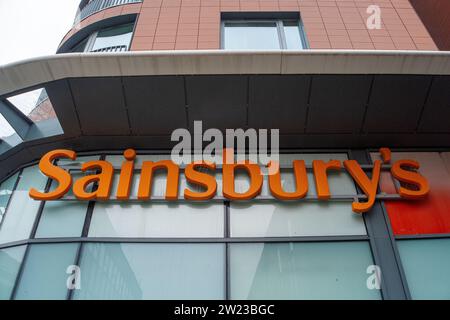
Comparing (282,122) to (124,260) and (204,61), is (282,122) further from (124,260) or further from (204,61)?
(124,260)

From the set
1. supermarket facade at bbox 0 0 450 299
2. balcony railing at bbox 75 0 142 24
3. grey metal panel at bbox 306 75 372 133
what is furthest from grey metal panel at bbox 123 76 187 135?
balcony railing at bbox 75 0 142 24

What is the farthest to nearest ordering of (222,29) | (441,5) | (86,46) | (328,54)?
(441,5)
(86,46)
(222,29)
(328,54)

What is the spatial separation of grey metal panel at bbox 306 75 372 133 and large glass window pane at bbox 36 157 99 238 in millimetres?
4957

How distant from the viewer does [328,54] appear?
7098mm

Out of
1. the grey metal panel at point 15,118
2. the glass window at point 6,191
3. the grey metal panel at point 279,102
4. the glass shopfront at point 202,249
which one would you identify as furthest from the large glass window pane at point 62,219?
the grey metal panel at point 279,102

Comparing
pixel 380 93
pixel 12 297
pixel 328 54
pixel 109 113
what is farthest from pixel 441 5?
pixel 12 297

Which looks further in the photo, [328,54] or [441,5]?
[441,5]

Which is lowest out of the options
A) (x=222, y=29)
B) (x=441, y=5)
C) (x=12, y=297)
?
(x=12, y=297)

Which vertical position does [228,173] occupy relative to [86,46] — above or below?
below

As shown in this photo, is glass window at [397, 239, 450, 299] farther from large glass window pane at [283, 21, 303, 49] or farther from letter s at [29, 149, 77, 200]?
letter s at [29, 149, 77, 200]

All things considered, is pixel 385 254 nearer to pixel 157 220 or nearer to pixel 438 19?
pixel 157 220

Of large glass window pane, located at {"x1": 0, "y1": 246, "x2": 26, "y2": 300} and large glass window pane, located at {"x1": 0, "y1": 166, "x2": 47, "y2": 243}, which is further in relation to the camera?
large glass window pane, located at {"x1": 0, "y1": 166, "x2": 47, "y2": 243}

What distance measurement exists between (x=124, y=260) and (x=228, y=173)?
2607mm

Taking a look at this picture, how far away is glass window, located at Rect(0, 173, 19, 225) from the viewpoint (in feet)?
26.4
